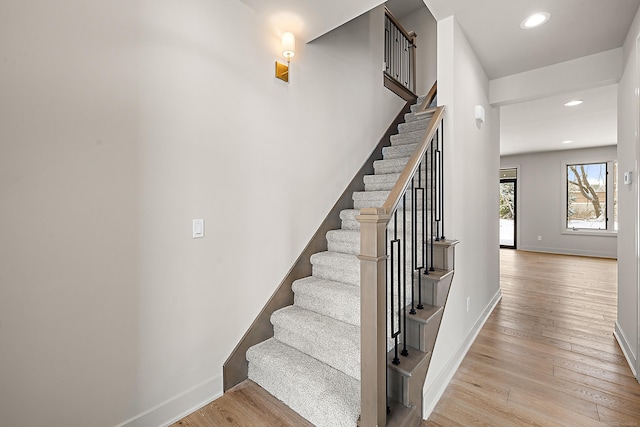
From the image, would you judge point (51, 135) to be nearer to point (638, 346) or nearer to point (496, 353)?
point (496, 353)

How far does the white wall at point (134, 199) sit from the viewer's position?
1.27 m

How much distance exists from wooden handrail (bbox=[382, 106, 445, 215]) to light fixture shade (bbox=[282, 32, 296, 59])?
45.7 inches

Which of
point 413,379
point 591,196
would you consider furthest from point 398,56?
point 591,196

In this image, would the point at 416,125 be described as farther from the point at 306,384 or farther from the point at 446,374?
the point at 306,384

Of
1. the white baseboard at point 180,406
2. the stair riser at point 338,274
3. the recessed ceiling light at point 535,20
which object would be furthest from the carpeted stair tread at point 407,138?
the white baseboard at point 180,406

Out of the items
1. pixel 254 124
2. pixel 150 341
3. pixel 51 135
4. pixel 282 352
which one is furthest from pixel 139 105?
pixel 282 352

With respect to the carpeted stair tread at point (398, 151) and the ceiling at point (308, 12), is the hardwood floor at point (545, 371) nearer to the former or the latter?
the carpeted stair tread at point (398, 151)

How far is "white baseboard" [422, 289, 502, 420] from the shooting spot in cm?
182

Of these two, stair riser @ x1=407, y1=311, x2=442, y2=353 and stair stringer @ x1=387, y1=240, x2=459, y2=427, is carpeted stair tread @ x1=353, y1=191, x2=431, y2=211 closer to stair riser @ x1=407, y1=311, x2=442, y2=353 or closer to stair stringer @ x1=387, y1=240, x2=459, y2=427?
stair stringer @ x1=387, y1=240, x2=459, y2=427

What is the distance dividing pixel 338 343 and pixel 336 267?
68cm

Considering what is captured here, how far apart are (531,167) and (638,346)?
23.3ft

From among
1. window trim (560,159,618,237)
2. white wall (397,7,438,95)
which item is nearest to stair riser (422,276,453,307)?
white wall (397,7,438,95)

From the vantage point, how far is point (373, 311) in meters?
1.38

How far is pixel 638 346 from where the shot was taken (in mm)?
2129
